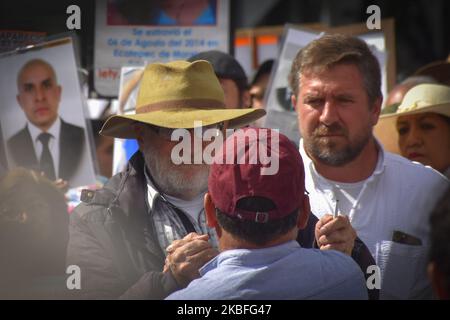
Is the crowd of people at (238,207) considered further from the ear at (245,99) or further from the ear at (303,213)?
the ear at (245,99)

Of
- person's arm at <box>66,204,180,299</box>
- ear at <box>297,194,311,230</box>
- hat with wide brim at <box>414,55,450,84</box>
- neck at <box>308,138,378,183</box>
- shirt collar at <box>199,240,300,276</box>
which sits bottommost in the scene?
person's arm at <box>66,204,180,299</box>

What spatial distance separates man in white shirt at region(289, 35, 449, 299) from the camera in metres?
3.11

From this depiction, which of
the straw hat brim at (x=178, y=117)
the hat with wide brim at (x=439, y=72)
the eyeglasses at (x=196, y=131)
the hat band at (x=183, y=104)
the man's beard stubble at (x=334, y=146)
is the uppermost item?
the hat with wide brim at (x=439, y=72)

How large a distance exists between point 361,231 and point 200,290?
1.07 meters

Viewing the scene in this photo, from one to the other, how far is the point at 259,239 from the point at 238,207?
A: 103 mm

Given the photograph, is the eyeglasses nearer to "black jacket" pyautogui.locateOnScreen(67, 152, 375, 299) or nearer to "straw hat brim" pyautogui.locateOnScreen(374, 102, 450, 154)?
"black jacket" pyautogui.locateOnScreen(67, 152, 375, 299)

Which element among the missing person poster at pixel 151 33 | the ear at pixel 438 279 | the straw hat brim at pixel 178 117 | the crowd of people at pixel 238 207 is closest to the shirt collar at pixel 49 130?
the missing person poster at pixel 151 33

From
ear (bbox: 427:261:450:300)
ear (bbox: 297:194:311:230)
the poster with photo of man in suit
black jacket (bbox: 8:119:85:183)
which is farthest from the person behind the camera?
black jacket (bbox: 8:119:85:183)

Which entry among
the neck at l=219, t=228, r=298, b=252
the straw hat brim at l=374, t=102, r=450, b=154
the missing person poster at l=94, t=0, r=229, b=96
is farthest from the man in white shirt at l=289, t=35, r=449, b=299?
the missing person poster at l=94, t=0, r=229, b=96

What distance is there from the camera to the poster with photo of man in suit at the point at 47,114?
4227mm

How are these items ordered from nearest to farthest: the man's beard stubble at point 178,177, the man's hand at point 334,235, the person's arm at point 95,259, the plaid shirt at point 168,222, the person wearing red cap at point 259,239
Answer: the person wearing red cap at point 259,239 < the man's hand at point 334,235 < the person's arm at point 95,259 < the plaid shirt at point 168,222 < the man's beard stubble at point 178,177

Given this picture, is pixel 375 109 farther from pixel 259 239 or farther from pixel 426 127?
pixel 259 239

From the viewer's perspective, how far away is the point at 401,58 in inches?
395
